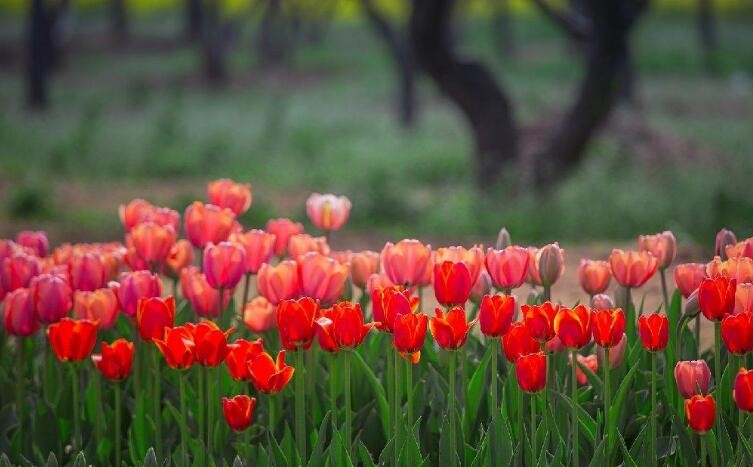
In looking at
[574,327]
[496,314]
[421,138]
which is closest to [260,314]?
[496,314]

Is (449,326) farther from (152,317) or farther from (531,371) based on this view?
(152,317)

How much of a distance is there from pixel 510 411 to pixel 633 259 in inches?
20.1

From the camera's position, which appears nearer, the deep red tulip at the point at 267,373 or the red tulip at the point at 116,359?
the deep red tulip at the point at 267,373

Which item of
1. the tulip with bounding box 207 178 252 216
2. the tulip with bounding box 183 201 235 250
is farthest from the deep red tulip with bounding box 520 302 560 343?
the tulip with bounding box 207 178 252 216

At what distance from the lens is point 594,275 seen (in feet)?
11.3

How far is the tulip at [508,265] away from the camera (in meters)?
3.01

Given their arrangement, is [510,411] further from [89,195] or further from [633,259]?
[89,195]

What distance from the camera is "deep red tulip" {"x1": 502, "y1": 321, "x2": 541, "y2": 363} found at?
109 inches

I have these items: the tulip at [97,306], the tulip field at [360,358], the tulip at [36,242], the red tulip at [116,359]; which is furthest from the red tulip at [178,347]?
the tulip at [36,242]

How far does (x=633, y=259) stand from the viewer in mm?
3307

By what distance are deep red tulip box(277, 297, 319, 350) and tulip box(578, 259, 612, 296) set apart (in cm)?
96

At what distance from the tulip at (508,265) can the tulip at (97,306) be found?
1022 mm

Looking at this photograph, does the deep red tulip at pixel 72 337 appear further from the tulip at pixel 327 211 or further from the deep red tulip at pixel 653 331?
the deep red tulip at pixel 653 331

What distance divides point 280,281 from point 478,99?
9667 mm
